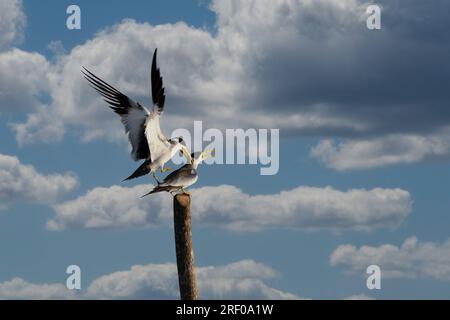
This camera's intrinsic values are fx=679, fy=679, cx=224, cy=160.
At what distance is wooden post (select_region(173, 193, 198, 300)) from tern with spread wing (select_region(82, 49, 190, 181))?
2.33 meters

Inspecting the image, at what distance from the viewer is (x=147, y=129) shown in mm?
20703

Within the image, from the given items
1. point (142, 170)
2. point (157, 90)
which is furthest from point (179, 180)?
point (157, 90)

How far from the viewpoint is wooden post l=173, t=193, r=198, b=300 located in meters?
18.5

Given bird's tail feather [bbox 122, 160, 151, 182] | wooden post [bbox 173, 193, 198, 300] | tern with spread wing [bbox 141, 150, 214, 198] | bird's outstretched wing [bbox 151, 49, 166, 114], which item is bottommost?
wooden post [bbox 173, 193, 198, 300]

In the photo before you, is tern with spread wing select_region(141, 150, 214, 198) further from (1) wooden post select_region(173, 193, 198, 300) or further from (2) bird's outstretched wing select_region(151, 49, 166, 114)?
(2) bird's outstretched wing select_region(151, 49, 166, 114)

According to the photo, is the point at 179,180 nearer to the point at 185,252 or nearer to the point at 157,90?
the point at 185,252

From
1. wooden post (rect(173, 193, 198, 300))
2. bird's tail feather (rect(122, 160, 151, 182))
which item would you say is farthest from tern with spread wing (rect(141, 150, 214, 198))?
bird's tail feather (rect(122, 160, 151, 182))

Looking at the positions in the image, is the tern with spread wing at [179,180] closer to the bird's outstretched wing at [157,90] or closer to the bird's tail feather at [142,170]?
the bird's tail feather at [142,170]

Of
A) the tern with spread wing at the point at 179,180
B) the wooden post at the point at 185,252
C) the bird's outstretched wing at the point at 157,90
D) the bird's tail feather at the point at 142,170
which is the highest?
the bird's outstretched wing at the point at 157,90

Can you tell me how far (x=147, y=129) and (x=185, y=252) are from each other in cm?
423

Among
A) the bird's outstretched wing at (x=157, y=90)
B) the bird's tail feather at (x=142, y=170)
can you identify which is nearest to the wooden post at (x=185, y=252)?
the bird's tail feather at (x=142, y=170)

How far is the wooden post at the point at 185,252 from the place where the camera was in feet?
60.8
